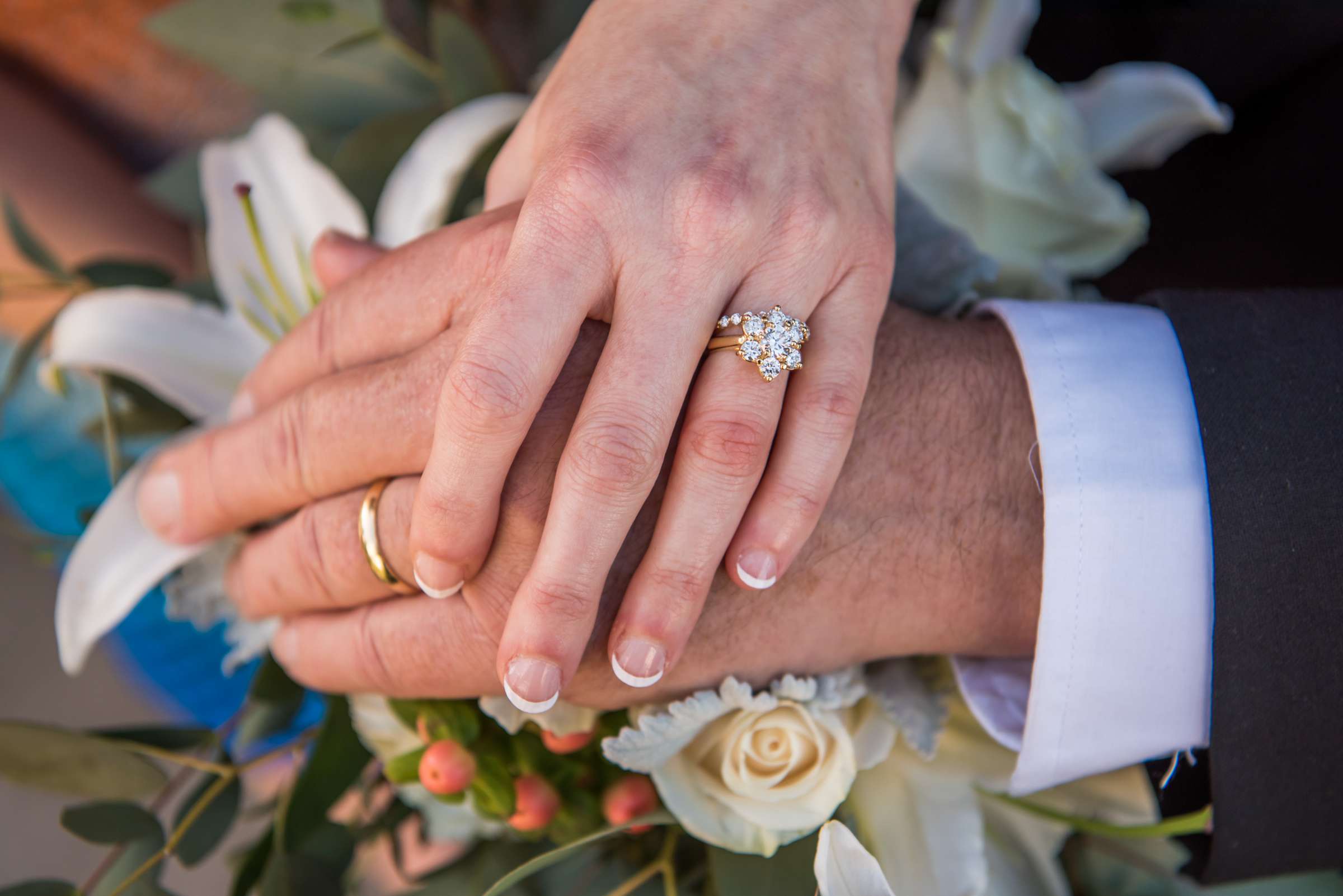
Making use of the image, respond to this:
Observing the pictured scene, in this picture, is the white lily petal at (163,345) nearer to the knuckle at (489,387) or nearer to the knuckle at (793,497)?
the knuckle at (489,387)

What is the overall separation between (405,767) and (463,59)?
1.93ft

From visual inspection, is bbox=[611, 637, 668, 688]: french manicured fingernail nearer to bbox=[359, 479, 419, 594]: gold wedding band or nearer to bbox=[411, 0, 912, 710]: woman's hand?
bbox=[411, 0, 912, 710]: woman's hand

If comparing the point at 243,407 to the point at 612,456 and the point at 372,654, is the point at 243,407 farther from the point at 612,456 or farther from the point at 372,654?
the point at 612,456

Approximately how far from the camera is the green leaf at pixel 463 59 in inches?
30.2

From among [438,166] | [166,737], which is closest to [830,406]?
[438,166]

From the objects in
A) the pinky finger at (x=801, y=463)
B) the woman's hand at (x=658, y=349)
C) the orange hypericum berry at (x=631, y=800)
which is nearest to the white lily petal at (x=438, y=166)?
the woman's hand at (x=658, y=349)

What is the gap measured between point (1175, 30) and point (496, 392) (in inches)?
33.7

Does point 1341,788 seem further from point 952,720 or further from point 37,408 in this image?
point 37,408

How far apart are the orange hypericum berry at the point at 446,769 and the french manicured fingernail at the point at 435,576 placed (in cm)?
10

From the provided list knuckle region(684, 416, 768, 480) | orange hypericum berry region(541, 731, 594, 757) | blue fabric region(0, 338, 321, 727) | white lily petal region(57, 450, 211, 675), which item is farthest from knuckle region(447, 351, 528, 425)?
blue fabric region(0, 338, 321, 727)

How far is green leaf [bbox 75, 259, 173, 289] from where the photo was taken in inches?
33.2

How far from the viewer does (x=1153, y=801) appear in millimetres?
649

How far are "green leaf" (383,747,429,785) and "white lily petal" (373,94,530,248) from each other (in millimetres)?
376

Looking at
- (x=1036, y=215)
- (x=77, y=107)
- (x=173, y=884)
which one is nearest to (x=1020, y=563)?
(x=1036, y=215)
